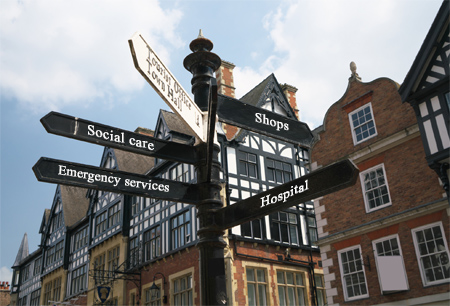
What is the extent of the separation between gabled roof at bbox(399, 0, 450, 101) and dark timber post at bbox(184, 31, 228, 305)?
1192 cm

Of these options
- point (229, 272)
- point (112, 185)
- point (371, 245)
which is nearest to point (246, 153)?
point (229, 272)

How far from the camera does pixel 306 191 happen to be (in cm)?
438

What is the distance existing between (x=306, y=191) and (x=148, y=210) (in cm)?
2371

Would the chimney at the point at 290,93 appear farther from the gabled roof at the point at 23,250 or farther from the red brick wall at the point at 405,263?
the gabled roof at the point at 23,250

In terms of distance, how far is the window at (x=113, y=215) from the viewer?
30033 mm

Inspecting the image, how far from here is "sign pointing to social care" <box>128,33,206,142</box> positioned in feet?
12.4

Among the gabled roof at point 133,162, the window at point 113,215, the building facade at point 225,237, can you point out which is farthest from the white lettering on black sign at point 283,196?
the gabled roof at point 133,162

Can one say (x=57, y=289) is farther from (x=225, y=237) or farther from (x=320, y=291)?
(x=320, y=291)

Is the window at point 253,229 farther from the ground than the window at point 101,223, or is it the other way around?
the window at point 101,223

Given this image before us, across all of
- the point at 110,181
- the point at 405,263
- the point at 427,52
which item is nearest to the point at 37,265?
the point at 405,263

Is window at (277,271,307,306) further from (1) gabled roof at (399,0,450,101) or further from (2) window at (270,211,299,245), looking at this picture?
(1) gabled roof at (399,0,450,101)

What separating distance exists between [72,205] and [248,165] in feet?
70.7

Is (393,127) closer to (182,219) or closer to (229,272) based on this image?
(229,272)

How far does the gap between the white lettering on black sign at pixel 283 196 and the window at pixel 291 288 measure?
19.4 meters
